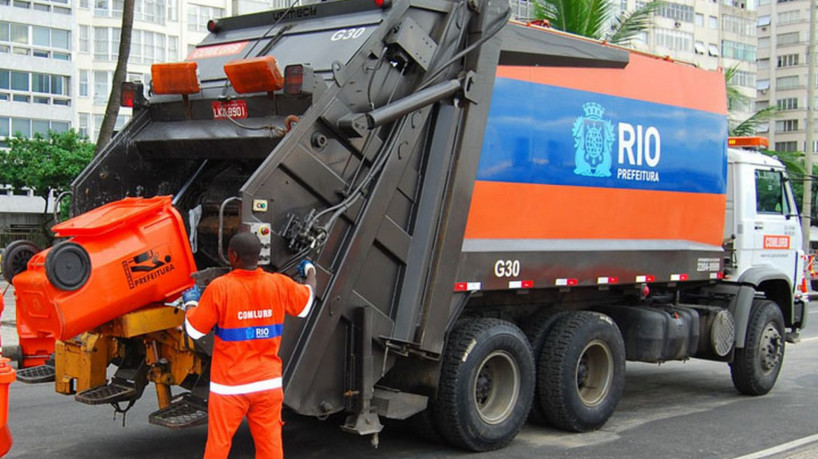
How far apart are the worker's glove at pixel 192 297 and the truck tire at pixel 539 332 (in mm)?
2973

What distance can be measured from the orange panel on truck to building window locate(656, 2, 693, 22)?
61.5 metres

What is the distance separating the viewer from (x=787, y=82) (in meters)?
85.0

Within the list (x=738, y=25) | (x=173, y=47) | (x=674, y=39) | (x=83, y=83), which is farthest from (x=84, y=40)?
(x=738, y=25)

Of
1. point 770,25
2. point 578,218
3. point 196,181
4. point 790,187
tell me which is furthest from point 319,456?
point 770,25

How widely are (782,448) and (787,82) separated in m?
85.5

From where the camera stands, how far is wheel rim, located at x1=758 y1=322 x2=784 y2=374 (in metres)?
9.27

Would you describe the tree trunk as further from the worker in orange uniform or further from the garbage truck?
the worker in orange uniform

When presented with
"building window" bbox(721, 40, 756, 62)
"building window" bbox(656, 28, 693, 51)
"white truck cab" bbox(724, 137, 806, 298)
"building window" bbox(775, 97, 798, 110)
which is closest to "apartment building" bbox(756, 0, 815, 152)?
"building window" bbox(775, 97, 798, 110)

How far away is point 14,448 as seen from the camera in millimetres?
6520

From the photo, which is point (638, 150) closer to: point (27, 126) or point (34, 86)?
point (27, 126)

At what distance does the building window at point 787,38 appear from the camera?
8475 centimetres

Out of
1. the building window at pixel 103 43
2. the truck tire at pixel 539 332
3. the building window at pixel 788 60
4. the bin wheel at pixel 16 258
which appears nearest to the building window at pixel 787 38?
the building window at pixel 788 60

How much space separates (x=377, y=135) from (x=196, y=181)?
1445 mm

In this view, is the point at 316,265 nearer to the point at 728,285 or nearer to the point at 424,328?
the point at 424,328
